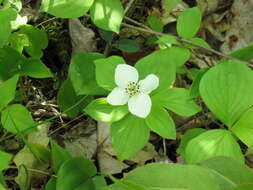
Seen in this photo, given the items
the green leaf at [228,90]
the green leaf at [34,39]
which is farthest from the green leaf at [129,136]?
the green leaf at [34,39]

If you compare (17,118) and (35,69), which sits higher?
(35,69)

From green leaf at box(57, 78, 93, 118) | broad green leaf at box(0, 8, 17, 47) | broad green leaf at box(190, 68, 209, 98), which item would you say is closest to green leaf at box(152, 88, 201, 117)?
broad green leaf at box(190, 68, 209, 98)

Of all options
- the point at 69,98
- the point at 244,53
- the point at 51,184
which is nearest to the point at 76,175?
the point at 51,184

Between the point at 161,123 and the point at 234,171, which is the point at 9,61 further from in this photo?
the point at 234,171

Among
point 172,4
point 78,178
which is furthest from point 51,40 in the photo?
point 78,178

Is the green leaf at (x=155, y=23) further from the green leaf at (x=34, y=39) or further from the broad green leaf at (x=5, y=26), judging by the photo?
the broad green leaf at (x=5, y=26)

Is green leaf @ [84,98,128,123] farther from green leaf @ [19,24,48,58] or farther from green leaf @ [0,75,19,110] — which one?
green leaf @ [19,24,48,58]

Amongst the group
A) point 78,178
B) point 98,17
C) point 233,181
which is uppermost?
point 98,17

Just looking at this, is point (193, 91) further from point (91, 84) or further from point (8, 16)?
point (8, 16)
